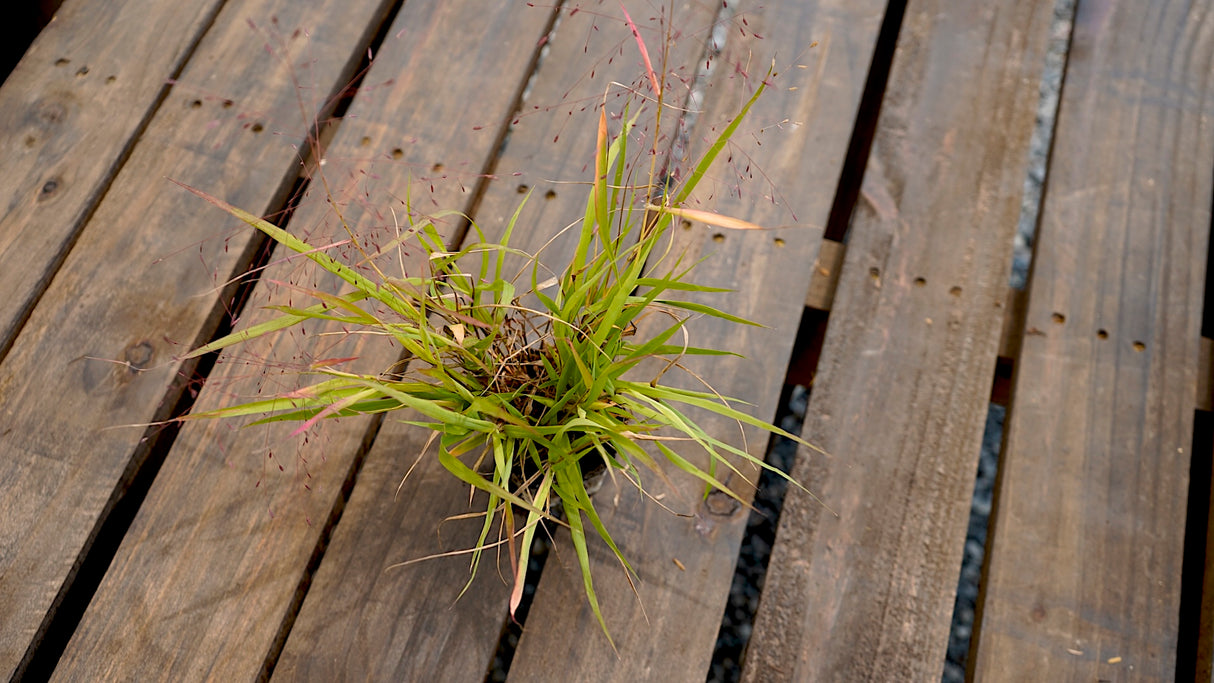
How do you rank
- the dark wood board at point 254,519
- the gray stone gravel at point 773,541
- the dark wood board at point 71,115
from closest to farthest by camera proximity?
the dark wood board at point 254,519
the dark wood board at point 71,115
the gray stone gravel at point 773,541

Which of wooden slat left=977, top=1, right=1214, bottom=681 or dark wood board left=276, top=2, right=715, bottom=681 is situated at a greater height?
wooden slat left=977, top=1, right=1214, bottom=681

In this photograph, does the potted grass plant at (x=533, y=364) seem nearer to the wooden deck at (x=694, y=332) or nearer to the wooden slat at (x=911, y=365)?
the wooden deck at (x=694, y=332)

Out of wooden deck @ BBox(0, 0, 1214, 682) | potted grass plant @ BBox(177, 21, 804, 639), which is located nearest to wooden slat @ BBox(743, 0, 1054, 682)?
wooden deck @ BBox(0, 0, 1214, 682)

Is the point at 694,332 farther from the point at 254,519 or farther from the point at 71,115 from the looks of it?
the point at 71,115

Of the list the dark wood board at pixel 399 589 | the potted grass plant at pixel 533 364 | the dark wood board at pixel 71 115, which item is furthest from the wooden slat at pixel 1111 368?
the dark wood board at pixel 71 115

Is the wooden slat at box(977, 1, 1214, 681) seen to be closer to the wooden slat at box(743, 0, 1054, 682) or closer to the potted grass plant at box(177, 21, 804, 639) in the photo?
the wooden slat at box(743, 0, 1054, 682)

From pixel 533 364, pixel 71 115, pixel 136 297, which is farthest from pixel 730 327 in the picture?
pixel 71 115
